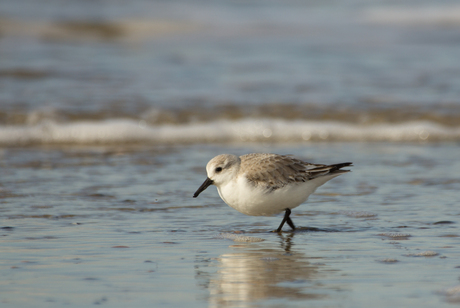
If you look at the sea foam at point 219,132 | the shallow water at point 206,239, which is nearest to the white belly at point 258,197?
the shallow water at point 206,239

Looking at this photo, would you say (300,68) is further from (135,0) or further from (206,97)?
(135,0)

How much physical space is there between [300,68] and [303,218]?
885 cm

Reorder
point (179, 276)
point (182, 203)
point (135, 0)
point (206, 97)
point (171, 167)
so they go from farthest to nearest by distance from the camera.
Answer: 1. point (135, 0)
2. point (206, 97)
3. point (171, 167)
4. point (182, 203)
5. point (179, 276)

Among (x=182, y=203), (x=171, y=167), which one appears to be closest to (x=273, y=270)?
(x=182, y=203)

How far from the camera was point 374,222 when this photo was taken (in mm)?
5355

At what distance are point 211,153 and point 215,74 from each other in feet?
17.4

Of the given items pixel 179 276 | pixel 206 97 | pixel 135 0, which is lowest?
pixel 179 276

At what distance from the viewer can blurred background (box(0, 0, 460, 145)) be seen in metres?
9.80

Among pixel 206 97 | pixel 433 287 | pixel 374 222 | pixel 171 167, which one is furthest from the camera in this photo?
pixel 206 97

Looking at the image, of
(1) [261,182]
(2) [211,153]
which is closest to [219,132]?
(2) [211,153]

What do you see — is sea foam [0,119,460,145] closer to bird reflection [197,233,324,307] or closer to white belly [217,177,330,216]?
white belly [217,177,330,216]

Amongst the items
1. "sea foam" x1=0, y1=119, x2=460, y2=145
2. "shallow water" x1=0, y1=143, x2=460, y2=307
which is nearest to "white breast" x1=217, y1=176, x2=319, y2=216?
"shallow water" x1=0, y1=143, x2=460, y2=307

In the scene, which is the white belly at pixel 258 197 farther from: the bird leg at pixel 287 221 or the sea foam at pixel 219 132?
the sea foam at pixel 219 132

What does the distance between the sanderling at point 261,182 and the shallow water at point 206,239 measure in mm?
247
